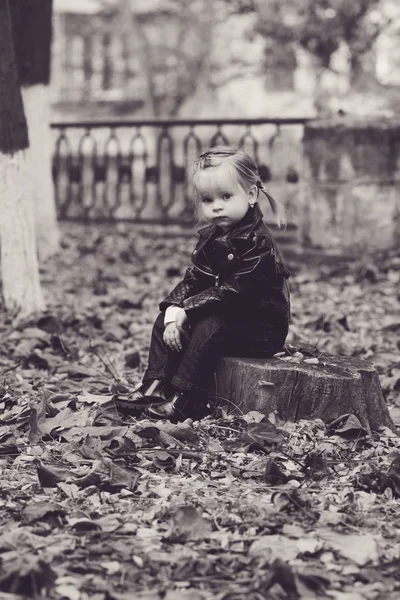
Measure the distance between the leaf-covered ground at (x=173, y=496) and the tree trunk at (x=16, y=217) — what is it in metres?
0.67

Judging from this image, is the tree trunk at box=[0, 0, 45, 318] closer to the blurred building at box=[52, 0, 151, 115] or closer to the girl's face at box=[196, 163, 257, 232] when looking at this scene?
the girl's face at box=[196, 163, 257, 232]

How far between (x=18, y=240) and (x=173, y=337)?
107 inches

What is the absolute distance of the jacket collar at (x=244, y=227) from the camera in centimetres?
429

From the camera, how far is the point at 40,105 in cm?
951

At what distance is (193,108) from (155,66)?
6.15ft

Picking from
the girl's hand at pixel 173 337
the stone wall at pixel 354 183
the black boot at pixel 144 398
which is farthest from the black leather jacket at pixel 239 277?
the stone wall at pixel 354 183

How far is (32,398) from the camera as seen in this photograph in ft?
15.2

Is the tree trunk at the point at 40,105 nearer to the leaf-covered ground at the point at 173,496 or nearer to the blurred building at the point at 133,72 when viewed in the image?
the leaf-covered ground at the point at 173,496

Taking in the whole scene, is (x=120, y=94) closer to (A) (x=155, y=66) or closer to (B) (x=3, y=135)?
(A) (x=155, y=66)

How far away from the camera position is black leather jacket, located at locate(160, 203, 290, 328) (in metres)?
4.24

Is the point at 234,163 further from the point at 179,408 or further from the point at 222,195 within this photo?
the point at 179,408

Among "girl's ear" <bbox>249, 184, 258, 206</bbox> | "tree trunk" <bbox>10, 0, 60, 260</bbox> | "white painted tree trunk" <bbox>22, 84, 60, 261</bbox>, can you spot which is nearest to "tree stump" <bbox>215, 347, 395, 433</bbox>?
"girl's ear" <bbox>249, 184, 258, 206</bbox>

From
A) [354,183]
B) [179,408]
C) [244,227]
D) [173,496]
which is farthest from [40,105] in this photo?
[173,496]

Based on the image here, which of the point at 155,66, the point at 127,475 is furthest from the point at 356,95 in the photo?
the point at 155,66
